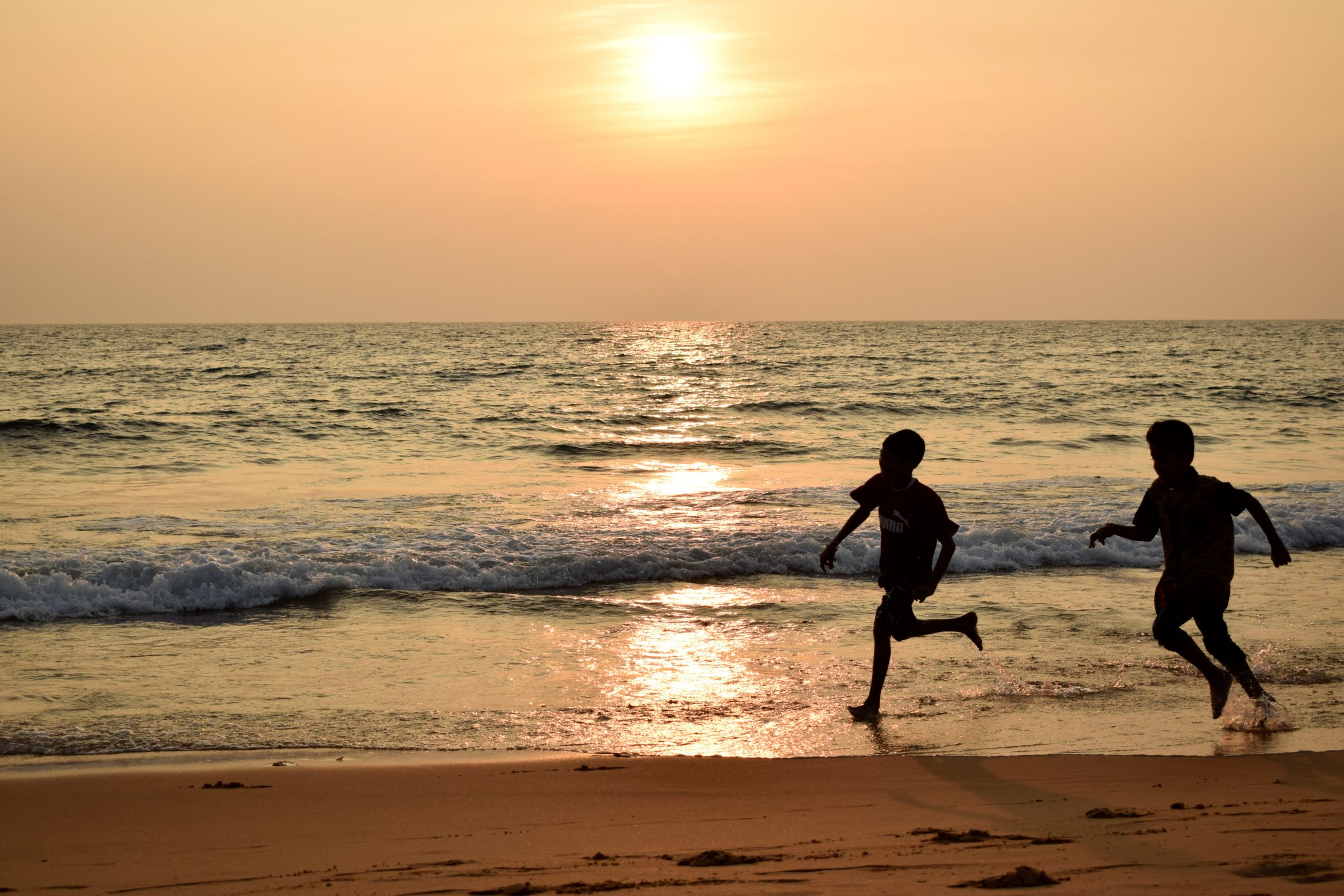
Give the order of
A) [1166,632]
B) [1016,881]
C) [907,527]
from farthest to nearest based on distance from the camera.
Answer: [907,527] < [1166,632] < [1016,881]

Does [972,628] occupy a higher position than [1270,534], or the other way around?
[1270,534]

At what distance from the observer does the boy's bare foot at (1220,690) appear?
5.83m

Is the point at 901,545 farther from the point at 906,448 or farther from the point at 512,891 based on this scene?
the point at 512,891

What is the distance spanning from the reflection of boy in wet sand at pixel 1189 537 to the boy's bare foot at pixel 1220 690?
0.5 inches

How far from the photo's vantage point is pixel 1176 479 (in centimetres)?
555

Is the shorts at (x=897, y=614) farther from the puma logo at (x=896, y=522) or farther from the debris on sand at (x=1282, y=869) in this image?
the debris on sand at (x=1282, y=869)

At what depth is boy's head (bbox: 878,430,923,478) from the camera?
235 inches

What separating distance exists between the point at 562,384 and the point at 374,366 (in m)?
11.5

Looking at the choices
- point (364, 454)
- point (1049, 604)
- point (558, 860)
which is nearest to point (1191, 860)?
point (558, 860)

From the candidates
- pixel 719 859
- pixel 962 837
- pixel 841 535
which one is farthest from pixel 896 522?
pixel 719 859

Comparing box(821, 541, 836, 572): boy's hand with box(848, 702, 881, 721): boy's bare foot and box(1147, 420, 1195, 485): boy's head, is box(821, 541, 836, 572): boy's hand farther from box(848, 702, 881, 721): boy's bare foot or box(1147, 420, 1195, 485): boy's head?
box(1147, 420, 1195, 485): boy's head

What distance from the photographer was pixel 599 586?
10828 millimetres

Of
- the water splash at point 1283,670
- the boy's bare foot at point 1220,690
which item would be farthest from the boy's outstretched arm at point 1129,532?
the water splash at point 1283,670

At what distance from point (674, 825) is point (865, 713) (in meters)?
2.02
